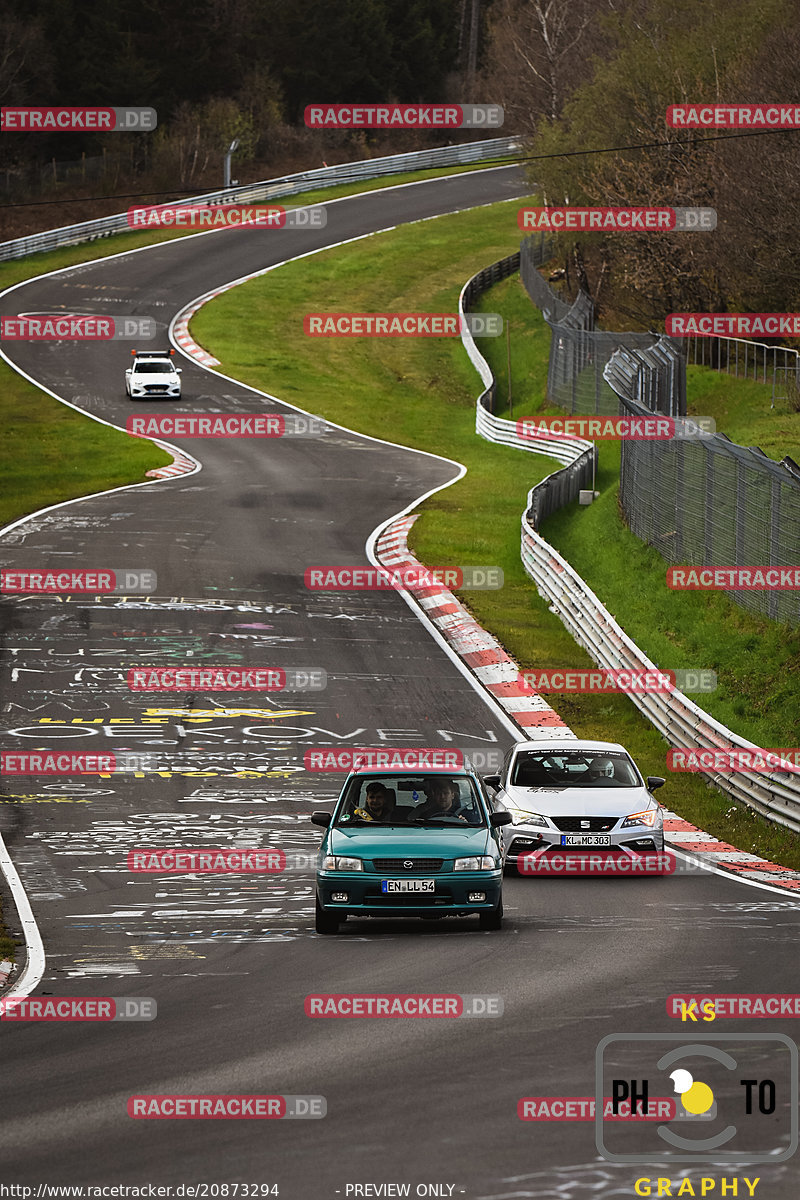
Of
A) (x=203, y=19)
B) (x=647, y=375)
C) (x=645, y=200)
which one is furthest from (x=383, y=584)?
(x=203, y=19)

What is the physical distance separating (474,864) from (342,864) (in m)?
1.06

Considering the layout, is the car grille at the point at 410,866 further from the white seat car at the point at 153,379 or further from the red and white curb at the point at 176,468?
the white seat car at the point at 153,379

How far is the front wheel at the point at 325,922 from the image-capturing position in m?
12.9

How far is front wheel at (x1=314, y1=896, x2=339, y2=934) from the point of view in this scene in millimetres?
12891

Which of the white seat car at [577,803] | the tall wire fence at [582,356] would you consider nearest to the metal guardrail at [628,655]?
the white seat car at [577,803]

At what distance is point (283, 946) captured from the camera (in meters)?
12.3

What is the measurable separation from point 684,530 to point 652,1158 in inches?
843

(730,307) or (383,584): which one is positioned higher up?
(730,307)

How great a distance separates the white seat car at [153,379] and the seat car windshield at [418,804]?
40348mm

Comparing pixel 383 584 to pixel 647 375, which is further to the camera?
pixel 647 375

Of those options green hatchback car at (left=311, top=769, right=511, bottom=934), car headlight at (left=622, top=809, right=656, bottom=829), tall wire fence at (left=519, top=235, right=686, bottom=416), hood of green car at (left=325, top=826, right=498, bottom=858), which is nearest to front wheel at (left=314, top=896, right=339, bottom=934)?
green hatchback car at (left=311, top=769, right=511, bottom=934)

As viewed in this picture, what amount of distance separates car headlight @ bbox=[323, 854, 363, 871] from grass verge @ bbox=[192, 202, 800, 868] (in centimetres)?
605

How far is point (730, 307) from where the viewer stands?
169ft

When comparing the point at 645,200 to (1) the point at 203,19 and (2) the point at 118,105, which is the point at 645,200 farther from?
(1) the point at 203,19
